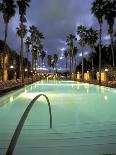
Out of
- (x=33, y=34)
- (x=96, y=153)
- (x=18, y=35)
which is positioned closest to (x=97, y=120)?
(x=96, y=153)

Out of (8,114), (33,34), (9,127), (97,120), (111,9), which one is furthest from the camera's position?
(33,34)

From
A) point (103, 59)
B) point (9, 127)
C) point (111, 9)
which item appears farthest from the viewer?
point (103, 59)

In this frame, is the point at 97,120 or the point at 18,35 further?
the point at 18,35

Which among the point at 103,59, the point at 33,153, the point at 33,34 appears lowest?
the point at 33,153

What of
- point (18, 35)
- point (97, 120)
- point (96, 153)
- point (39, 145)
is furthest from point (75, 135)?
point (18, 35)

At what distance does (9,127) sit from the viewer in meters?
12.8

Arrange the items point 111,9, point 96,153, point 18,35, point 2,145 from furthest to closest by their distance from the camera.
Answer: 1. point 18,35
2. point 111,9
3. point 2,145
4. point 96,153

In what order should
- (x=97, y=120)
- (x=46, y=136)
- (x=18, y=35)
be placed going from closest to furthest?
1. (x=46, y=136)
2. (x=97, y=120)
3. (x=18, y=35)

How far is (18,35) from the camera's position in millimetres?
83062

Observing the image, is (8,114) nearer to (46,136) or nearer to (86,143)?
(46,136)

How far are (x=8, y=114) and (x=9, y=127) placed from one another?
4.36 meters

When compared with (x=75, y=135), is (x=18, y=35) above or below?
above

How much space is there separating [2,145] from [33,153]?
1142 mm

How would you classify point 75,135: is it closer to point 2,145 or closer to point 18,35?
point 2,145
